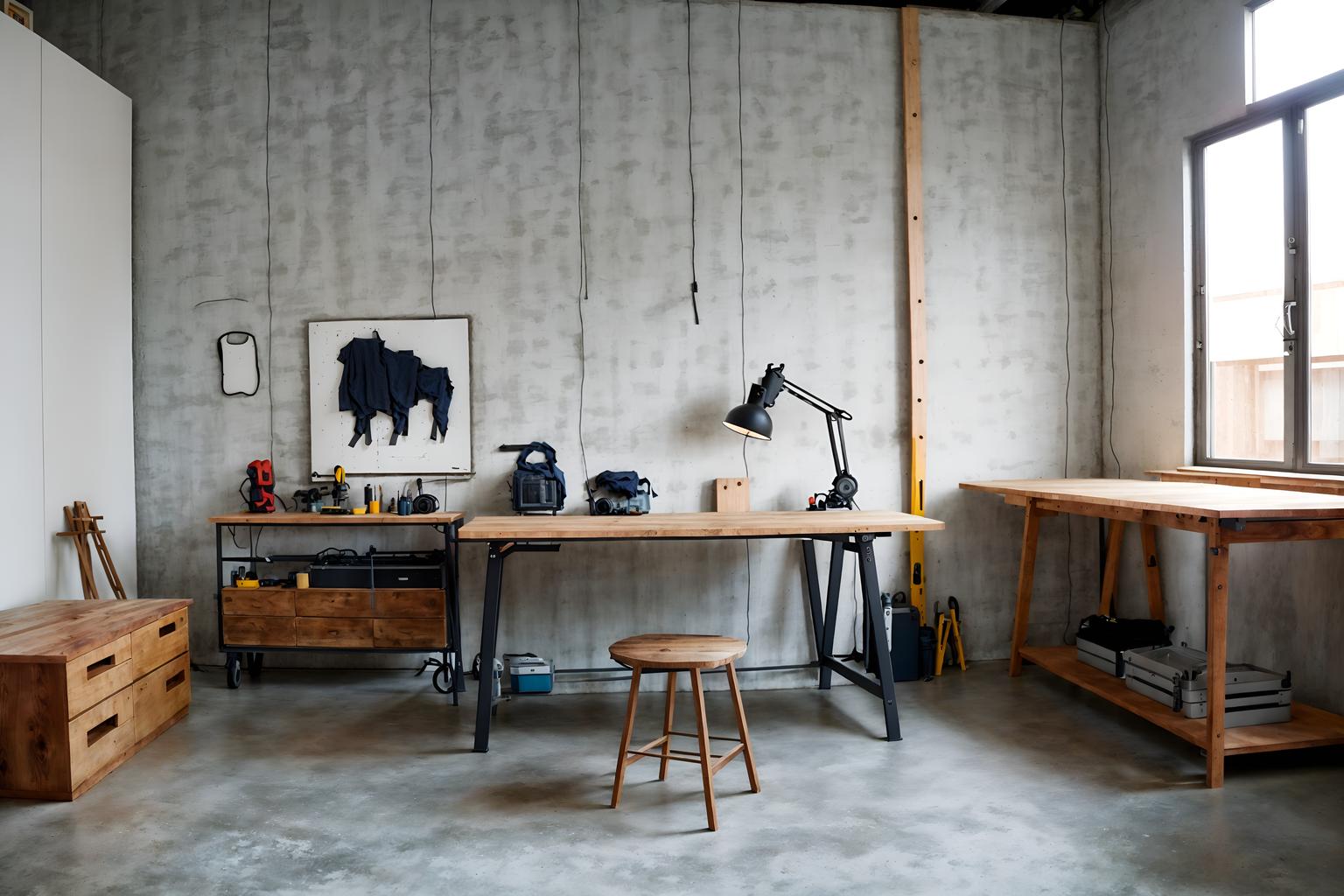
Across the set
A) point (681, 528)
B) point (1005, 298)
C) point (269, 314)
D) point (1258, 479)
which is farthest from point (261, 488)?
point (1258, 479)

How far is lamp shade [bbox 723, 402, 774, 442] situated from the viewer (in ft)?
14.6

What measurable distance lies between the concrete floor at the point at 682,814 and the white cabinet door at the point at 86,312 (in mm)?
1390

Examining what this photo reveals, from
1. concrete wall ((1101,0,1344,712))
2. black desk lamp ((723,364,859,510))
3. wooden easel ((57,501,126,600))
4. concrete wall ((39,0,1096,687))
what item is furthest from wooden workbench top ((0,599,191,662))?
concrete wall ((1101,0,1344,712))

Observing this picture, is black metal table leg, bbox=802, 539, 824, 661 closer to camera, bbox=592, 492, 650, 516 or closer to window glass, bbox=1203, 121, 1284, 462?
camera, bbox=592, 492, 650, 516

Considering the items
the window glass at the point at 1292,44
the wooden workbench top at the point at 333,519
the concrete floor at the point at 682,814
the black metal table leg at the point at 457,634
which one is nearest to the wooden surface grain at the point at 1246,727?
the concrete floor at the point at 682,814

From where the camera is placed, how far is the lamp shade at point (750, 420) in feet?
14.6

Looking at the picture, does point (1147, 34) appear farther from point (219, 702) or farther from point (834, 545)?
point (219, 702)

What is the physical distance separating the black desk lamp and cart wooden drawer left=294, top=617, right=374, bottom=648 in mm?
2172

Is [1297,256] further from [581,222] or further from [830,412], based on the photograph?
[581,222]

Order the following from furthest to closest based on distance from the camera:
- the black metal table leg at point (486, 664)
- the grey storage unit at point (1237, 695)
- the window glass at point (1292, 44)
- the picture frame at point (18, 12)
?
the picture frame at point (18, 12), the window glass at point (1292, 44), the black metal table leg at point (486, 664), the grey storage unit at point (1237, 695)

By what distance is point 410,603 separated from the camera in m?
4.51

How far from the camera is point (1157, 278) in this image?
484 centimetres

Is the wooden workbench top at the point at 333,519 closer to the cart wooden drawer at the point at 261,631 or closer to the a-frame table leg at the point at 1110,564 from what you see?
the cart wooden drawer at the point at 261,631

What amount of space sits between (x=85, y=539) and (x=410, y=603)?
1.71 metres
